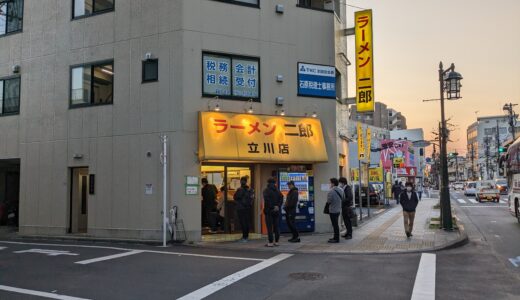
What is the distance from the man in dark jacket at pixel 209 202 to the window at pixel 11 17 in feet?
34.0

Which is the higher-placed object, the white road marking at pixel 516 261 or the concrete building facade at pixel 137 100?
the concrete building facade at pixel 137 100

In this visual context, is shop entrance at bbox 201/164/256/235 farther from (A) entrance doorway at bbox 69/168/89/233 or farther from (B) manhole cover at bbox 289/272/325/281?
(B) manhole cover at bbox 289/272/325/281

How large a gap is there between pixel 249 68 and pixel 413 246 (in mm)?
7540

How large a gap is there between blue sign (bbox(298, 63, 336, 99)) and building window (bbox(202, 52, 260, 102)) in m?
1.66

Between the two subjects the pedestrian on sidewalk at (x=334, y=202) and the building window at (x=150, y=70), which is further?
the building window at (x=150, y=70)

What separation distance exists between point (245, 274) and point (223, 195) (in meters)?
6.16

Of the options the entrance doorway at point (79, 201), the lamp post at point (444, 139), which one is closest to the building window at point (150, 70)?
the entrance doorway at point (79, 201)

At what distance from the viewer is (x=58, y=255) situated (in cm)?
1170

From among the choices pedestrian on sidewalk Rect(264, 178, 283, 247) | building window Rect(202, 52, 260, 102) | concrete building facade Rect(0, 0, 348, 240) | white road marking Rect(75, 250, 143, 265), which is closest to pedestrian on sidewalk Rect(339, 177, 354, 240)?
concrete building facade Rect(0, 0, 348, 240)

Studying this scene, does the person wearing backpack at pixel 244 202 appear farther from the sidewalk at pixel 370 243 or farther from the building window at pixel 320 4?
the building window at pixel 320 4

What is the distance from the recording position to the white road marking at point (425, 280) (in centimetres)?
742

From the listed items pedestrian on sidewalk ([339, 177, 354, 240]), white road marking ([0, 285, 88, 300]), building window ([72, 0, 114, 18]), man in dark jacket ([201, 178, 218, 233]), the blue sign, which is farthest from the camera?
the blue sign

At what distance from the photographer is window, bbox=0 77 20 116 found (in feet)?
59.3

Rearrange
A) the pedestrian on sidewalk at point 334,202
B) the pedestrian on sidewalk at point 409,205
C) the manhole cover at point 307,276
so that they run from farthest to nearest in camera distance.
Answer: the pedestrian on sidewalk at point 409,205, the pedestrian on sidewalk at point 334,202, the manhole cover at point 307,276
